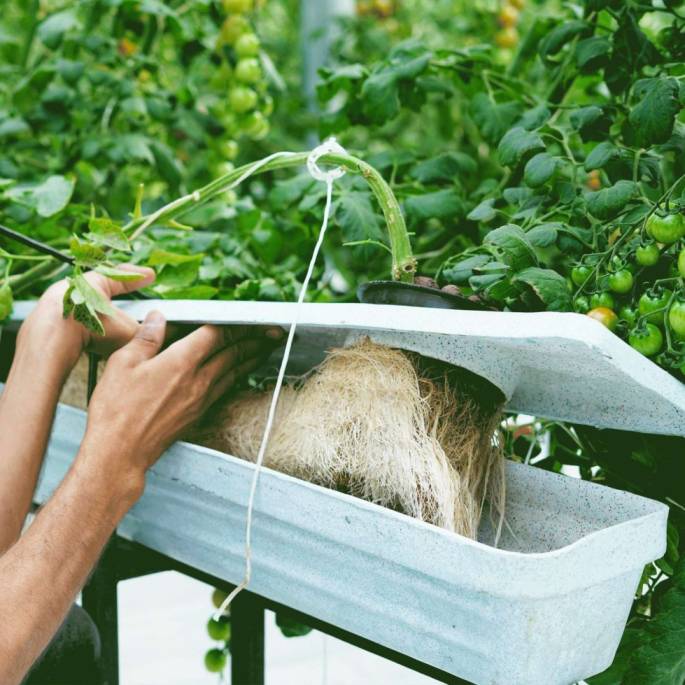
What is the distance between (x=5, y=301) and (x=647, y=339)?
2.24 feet

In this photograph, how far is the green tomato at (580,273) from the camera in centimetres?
70

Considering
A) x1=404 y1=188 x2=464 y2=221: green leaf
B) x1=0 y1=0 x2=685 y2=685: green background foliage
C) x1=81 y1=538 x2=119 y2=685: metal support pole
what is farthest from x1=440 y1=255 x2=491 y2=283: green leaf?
x1=81 y1=538 x2=119 y2=685: metal support pole

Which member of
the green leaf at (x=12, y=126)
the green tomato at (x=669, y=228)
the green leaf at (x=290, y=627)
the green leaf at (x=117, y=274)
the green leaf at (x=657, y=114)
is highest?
the green leaf at (x=657, y=114)

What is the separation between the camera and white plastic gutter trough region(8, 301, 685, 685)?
543 millimetres

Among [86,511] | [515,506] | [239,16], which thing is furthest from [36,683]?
[239,16]

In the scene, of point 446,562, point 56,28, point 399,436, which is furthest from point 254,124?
point 446,562

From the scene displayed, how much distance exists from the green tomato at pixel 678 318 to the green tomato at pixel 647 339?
0.06 feet

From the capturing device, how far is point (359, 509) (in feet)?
1.95

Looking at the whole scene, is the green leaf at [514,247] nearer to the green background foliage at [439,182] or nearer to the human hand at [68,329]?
the green background foliage at [439,182]

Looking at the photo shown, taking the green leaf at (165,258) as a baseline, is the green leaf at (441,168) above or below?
above

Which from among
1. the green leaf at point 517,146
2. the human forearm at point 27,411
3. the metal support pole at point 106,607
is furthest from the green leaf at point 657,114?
the metal support pole at point 106,607

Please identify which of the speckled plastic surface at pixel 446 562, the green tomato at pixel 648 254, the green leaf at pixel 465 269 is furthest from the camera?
the green leaf at pixel 465 269

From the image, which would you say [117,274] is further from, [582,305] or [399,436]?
[582,305]

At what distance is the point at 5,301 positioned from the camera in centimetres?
93
